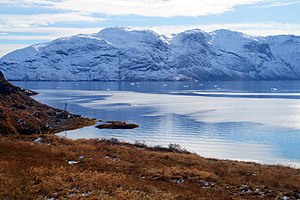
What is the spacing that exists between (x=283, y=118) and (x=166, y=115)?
3568 cm

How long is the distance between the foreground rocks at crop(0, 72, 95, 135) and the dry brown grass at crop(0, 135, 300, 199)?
39712 millimetres

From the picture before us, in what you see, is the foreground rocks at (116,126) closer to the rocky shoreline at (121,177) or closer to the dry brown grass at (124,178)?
the rocky shoreline at (121,177)

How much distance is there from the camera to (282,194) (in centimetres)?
2878

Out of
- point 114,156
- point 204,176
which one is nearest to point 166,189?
point 204,176

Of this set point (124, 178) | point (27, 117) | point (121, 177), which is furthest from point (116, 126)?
point (124, 178)

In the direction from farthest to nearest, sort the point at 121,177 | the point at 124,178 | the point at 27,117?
1. the point at 27,117
2. the point at 121,177
3. the point at 124,178

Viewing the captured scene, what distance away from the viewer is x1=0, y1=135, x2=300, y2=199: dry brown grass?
23.7 m

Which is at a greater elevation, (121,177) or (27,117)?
(121,177)

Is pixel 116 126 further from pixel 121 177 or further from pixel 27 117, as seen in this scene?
pixel 121 177

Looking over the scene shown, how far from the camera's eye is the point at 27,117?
90.5 metres

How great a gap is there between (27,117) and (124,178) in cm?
6607

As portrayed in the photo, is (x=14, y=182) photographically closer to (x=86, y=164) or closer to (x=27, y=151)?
(x=86, y=164)

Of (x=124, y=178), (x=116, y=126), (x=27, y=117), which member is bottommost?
(x=116, y=126)

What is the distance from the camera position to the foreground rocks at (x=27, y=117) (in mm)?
82100
